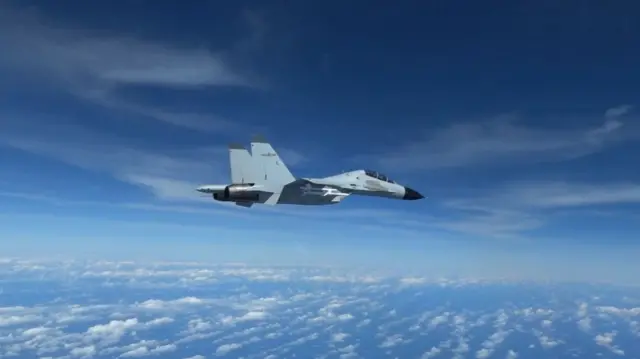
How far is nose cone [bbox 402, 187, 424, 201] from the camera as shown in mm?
25547

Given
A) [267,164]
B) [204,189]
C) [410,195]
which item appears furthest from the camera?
[410,195]

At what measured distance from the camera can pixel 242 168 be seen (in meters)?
20.9

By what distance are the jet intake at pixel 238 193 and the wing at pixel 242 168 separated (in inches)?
13.7

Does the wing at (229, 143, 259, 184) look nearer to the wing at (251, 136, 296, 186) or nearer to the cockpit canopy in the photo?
the wing at (251, 136, 296, 186)

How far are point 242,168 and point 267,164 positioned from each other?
1354mm

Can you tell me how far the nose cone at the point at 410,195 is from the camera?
2555cm

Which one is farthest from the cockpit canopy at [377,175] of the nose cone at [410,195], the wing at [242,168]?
the wing at [242,168]

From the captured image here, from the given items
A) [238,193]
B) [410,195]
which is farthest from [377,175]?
[238,193]

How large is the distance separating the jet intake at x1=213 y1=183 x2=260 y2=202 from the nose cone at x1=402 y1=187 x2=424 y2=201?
9867 millimetres

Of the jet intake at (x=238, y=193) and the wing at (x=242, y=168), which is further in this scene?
the wing at (x=242, y=168)

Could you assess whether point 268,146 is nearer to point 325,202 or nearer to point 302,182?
point 302,182

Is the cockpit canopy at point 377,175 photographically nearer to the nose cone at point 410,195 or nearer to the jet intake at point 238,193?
the nose cone at point 410,195

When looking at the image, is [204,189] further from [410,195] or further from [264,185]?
[410,195]

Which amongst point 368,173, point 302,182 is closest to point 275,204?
point 302,182
